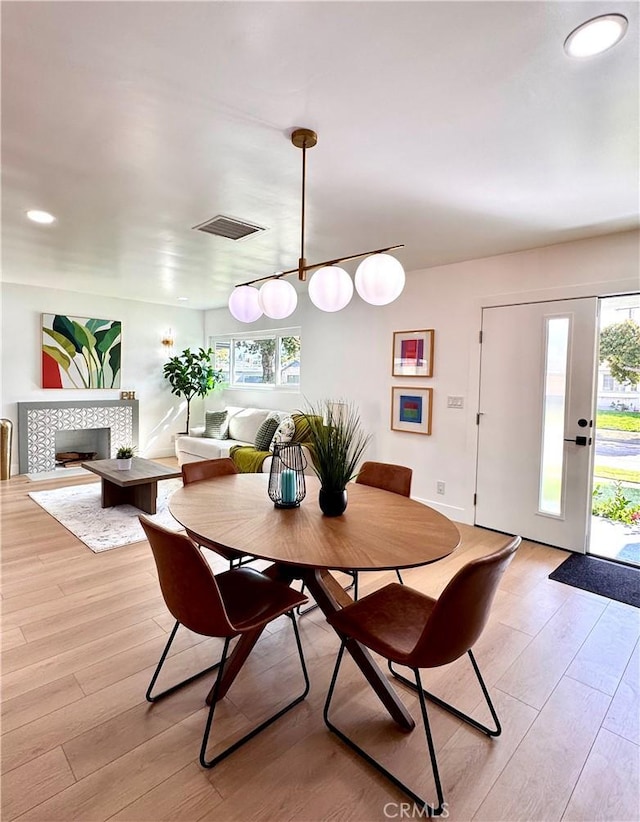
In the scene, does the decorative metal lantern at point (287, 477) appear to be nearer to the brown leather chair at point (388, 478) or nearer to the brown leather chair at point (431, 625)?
the brown leather chair at point (431, 625)

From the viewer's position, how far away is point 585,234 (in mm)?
3115

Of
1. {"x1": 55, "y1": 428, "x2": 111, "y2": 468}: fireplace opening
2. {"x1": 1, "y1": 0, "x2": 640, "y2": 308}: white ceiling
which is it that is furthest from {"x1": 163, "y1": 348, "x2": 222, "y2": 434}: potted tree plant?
{"x1": 1, "y1": 0, "x2": 640, "y2": 308}: white ceiling

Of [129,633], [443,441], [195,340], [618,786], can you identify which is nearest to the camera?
[618,786]

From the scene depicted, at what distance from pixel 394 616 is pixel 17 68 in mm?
2432

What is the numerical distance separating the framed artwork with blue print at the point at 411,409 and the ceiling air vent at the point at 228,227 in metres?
2.12

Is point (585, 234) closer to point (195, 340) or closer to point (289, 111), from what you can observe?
point (289, 111)

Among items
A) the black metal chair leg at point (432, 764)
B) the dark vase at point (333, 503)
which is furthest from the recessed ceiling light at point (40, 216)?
the black metal chair leg at point (432, 764)

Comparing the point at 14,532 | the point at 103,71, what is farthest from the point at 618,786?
the point at 14,532

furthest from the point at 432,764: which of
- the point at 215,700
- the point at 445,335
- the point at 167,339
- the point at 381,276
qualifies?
the point at 167,339

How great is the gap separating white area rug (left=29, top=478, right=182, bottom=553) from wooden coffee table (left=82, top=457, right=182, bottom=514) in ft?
0.27

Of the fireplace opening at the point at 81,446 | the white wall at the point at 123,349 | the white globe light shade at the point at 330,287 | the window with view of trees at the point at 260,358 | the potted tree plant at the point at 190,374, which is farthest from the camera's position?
the potted tree plant at the point at 190,374

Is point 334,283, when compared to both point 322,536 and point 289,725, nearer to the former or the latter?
point 322,536

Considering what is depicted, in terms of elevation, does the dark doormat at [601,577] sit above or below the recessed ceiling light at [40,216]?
below

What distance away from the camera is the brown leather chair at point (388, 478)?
2.43 m
